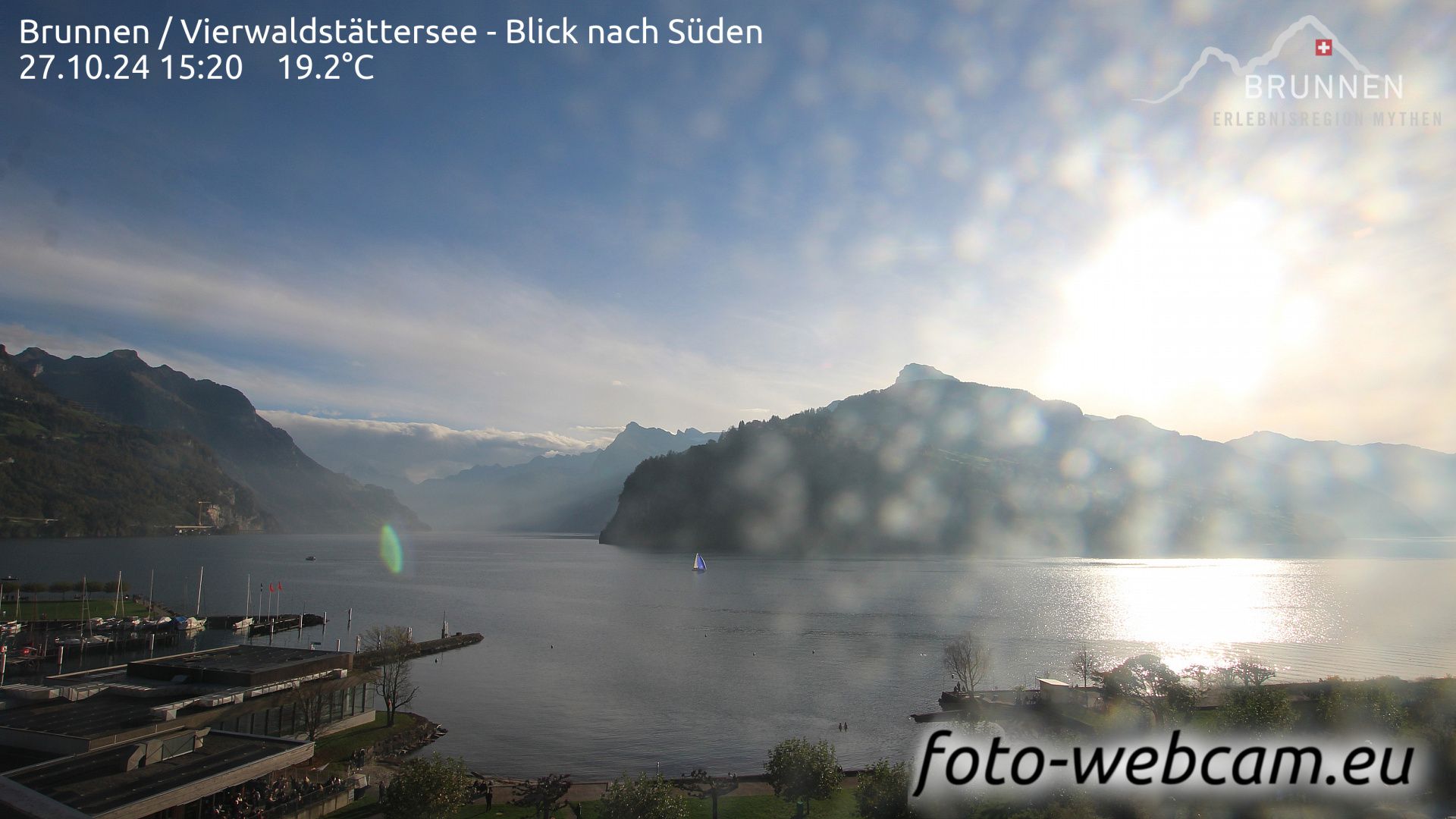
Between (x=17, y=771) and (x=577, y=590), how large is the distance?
115 meters

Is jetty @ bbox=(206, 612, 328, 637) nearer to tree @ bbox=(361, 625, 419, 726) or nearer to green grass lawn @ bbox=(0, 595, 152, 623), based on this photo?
green grass lawn @ bbox=(0, 595, 152, 623)

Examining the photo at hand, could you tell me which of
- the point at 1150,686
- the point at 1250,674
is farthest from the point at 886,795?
the point at 1250,674

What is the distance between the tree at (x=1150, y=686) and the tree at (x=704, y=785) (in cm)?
2638

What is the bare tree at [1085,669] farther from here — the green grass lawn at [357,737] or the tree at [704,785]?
the green grass lawn at [357,737]

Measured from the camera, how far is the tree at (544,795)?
3048 cm

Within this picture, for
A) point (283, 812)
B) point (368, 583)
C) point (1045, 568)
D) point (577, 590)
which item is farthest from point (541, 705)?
point (1045, 568)

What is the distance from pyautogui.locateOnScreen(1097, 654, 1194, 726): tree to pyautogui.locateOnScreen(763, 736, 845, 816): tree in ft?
79.4

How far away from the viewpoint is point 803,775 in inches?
1210

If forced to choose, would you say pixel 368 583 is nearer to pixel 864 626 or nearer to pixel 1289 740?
pixel 864 626

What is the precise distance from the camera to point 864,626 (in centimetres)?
9244

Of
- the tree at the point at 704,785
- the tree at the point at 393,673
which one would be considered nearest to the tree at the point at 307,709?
the tree at the point at 393,673

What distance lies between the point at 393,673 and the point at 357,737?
17.8 meters

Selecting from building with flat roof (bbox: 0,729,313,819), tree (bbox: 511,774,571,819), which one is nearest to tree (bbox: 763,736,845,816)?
tree (bbox: 511,774,571,819)

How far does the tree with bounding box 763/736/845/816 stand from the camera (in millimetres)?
30703
